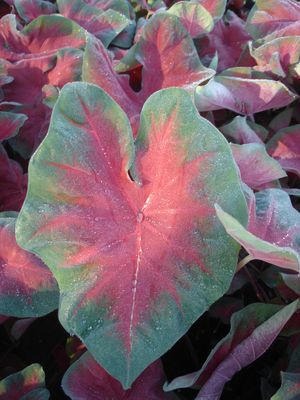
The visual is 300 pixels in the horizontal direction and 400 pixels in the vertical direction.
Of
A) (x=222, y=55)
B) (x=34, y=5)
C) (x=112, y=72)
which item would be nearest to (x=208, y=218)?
(x=112, y=72)

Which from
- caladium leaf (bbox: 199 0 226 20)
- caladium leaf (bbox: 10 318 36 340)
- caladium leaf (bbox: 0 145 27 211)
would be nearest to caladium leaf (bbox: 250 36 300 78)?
caladium leaf (bbox: 199 0 226 20)

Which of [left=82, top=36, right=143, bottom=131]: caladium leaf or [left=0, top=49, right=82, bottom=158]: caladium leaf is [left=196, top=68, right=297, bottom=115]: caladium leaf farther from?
[left=0, top=49, right=82, bottom=158]: caladium leaf

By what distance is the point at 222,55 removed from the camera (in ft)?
4.24

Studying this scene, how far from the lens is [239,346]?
2.31 ft

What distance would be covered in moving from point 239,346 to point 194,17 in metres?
0.75

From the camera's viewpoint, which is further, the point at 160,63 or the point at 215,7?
the point at 215,7

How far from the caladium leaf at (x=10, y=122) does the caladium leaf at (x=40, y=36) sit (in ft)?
0.78

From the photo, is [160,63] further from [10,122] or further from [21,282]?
[21,282]

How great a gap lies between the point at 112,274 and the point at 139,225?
82 mm

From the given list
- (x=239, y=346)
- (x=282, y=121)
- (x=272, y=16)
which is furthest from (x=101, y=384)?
(x=272, y=16)

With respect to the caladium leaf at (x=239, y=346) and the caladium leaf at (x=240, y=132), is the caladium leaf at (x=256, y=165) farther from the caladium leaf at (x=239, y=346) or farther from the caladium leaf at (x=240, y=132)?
the caladium leaf at (x=239, y=346)

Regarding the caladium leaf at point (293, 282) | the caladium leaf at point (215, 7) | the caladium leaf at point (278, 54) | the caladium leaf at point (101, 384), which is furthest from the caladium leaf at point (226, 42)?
the caladium leaf at point (101, 384)

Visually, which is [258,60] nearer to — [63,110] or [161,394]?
[63,110]

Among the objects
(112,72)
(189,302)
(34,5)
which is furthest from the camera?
(34,5)
